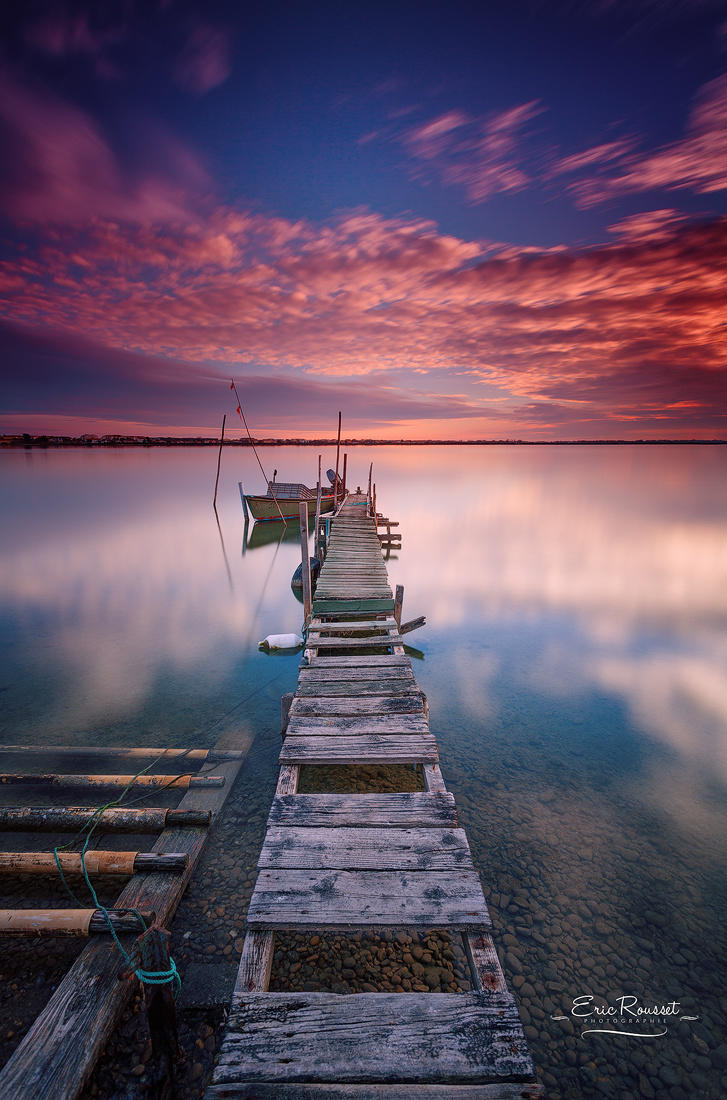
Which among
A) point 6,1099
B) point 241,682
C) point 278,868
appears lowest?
point 241,682

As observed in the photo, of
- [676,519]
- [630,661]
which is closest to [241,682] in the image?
[630,661]

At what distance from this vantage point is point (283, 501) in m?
31.6

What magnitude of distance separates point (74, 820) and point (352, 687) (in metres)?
4.09

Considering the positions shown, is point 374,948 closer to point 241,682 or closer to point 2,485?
point 241,682

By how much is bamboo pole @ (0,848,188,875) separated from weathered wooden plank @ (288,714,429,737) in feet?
6.90

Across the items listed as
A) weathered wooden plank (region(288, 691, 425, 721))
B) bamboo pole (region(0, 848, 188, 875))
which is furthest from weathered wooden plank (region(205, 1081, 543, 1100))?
weathered wooden plank (region(288, 691, 425, 721))

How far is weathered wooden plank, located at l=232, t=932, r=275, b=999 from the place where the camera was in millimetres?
3396

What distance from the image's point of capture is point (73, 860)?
199 inches

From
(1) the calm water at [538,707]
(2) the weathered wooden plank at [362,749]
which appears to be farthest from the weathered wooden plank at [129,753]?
(2) the weathered wooden plank at [362,749]

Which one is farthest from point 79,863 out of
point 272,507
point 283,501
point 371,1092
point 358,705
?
point 283,501

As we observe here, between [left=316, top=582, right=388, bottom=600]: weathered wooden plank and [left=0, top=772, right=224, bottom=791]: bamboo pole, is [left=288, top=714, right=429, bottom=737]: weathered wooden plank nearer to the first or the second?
[left=0, top=772, right=224, bottom=791]: bamboo pole

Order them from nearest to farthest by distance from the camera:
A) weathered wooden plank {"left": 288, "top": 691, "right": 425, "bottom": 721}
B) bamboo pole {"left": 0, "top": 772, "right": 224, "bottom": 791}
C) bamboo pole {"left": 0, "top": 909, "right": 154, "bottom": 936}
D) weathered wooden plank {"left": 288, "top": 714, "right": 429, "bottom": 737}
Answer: bamboo pole {"left": 0, "top": 909, "right": 154, "bottom": 936}
weathered wooden plank {"left": 288, "top": 714, "right": 429, "bottom": 737}
bamboo pole {"left": 0, "top": 772, "right": 224, "bottom": 791}
weathered wooden plank {"left": 288, "top": 691, "right": 425, "bottom": 721}

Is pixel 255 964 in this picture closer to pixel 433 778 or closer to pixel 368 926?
pixel 368 926

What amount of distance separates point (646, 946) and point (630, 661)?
29.7 ft
